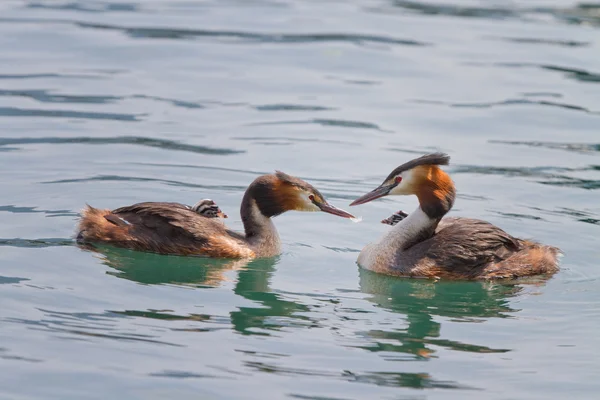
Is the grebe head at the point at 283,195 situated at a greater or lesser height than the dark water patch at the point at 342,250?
greater

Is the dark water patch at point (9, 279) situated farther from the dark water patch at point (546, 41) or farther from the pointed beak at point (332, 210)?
the dark water patch at point (546, 41)

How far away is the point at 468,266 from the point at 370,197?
1119 millimetres

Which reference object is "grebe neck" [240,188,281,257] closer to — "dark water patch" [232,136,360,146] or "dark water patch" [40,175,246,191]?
"dark water patch" [40,175,246,191]

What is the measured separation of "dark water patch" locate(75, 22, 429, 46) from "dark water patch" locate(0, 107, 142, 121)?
4.49 m

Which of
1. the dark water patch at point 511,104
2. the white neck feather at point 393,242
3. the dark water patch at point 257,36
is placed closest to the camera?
the white neck feather at point 393,242

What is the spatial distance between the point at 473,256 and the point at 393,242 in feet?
2.36

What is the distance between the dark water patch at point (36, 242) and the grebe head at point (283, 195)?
1715 millimetres

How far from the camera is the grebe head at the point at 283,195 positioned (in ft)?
34.9

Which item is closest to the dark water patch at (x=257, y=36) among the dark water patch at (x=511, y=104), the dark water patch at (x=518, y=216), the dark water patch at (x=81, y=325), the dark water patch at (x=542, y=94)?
the dark water patch at (x=542, y=94)

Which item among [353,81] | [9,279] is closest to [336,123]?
[353,81]

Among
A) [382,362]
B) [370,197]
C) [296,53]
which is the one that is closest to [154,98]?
[296,53]

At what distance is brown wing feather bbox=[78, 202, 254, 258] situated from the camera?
1038 centimetres

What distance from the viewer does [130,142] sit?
46.1 ft

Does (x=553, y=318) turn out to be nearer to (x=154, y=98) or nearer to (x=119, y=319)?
(x=119, y=319)
